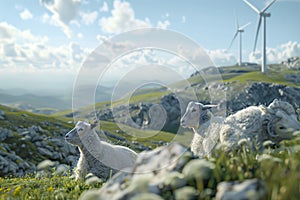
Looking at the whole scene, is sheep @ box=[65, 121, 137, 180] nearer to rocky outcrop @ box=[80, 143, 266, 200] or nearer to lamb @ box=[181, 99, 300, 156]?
lamb @ box=[181, 99, 300, 156]

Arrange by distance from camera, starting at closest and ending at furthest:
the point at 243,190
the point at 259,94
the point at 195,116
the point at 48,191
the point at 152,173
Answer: the point at 243,190
the point at 152,173
the point at 48,191
the point at 195,116
the point at 259,94

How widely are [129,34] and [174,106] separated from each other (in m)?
159

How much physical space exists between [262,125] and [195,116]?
12.3 ft

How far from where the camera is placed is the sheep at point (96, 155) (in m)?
11.1

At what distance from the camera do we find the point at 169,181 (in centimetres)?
410

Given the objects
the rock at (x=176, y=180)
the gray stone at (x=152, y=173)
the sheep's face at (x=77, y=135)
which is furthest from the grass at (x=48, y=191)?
the sheep's face at (x=77, y=135)

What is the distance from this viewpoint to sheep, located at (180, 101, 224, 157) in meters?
10.8

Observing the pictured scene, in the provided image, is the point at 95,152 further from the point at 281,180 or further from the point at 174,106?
the point at 174,106

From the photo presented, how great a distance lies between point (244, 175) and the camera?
4.67 m

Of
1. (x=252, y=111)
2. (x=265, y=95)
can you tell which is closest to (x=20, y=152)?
(x=252, y=111)

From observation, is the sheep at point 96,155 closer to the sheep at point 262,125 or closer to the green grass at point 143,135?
the green grass at point 143,135

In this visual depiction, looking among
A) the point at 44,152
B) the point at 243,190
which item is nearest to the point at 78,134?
the point at 243,190

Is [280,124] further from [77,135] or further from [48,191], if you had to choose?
[77,135]

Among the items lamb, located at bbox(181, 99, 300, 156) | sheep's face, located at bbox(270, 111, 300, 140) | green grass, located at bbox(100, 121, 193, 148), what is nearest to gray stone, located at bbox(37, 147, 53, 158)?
green grass, located at bbox(100, 121, 193, 148)
